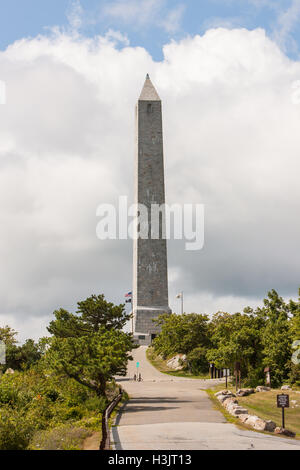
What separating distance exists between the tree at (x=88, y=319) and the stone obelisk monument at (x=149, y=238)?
41.4 m

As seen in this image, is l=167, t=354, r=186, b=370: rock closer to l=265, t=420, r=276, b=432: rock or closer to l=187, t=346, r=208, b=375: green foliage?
l=187, t=346, r=208, b=375: green foliage

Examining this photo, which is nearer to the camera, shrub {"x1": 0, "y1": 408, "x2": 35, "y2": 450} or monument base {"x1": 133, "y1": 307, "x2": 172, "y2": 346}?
shrub {"x1": 0, "y1": 408, "x2": 35, "y2": 450}

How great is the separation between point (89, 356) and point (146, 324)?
46246 millimetres

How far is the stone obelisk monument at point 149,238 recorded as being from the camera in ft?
240

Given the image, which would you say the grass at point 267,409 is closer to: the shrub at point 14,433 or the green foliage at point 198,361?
the shrub at point 14,433

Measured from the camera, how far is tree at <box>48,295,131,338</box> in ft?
97.8

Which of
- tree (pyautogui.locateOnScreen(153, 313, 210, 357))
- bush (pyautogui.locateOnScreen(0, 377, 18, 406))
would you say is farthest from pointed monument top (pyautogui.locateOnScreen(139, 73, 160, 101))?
bush (pyautogui.locateOnScreen(0, 377, 18, 406))

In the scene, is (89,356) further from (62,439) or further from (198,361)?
(198,361)

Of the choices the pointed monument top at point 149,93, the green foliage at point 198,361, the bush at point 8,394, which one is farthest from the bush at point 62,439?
the pointed monument top at point 149,93

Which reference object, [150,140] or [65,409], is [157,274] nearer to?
[150,140]

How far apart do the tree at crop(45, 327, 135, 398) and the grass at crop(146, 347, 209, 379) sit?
91.5 feet

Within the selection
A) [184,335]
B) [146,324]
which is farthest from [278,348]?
[146,324]

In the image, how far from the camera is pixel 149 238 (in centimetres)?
7394
